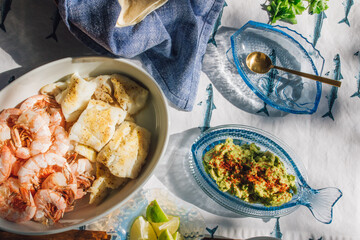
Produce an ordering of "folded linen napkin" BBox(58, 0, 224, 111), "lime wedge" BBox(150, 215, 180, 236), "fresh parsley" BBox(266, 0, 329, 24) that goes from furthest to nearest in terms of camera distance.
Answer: "fresh parsley" BBox(266, 0, 329, 24) → "lime wedge" BBox(150, 215, 180, 236) → "folded linen napkin" BBox(58, 0, 224, 111)

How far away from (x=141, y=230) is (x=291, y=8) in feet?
3.57

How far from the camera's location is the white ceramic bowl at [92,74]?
1.17 m

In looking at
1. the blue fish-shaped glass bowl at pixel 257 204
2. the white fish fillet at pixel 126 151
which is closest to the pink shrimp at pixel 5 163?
the white fish fillet at pixel 126 151

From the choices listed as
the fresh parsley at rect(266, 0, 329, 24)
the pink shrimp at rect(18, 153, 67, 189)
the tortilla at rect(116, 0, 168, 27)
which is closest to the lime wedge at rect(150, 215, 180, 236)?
the pink shrimp at rect(18, 153, 67, 189)

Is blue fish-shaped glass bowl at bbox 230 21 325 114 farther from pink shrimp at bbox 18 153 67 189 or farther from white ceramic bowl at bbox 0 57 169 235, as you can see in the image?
pink shrimp at bbox 18 153 67 189

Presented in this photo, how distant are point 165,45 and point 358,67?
0.88 m

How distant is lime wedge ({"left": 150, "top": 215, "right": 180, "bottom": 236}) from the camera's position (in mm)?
1242

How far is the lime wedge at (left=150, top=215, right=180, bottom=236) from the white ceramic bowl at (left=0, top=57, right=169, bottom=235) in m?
0.18

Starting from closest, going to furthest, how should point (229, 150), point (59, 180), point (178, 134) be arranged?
point (59, 180)
point (229, 150)
point (178, 134)

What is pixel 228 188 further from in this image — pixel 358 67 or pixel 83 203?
pixel 358 67

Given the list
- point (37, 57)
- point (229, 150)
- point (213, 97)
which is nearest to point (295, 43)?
point (213, 97)

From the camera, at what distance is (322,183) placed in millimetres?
1438

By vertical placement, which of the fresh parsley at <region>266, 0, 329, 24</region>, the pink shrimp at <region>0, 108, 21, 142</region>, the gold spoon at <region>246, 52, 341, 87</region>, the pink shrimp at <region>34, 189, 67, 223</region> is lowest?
the pink shrimp at <region>34, 189, 67, 223</region>

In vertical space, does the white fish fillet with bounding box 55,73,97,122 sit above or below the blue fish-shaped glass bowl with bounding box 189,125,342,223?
below
